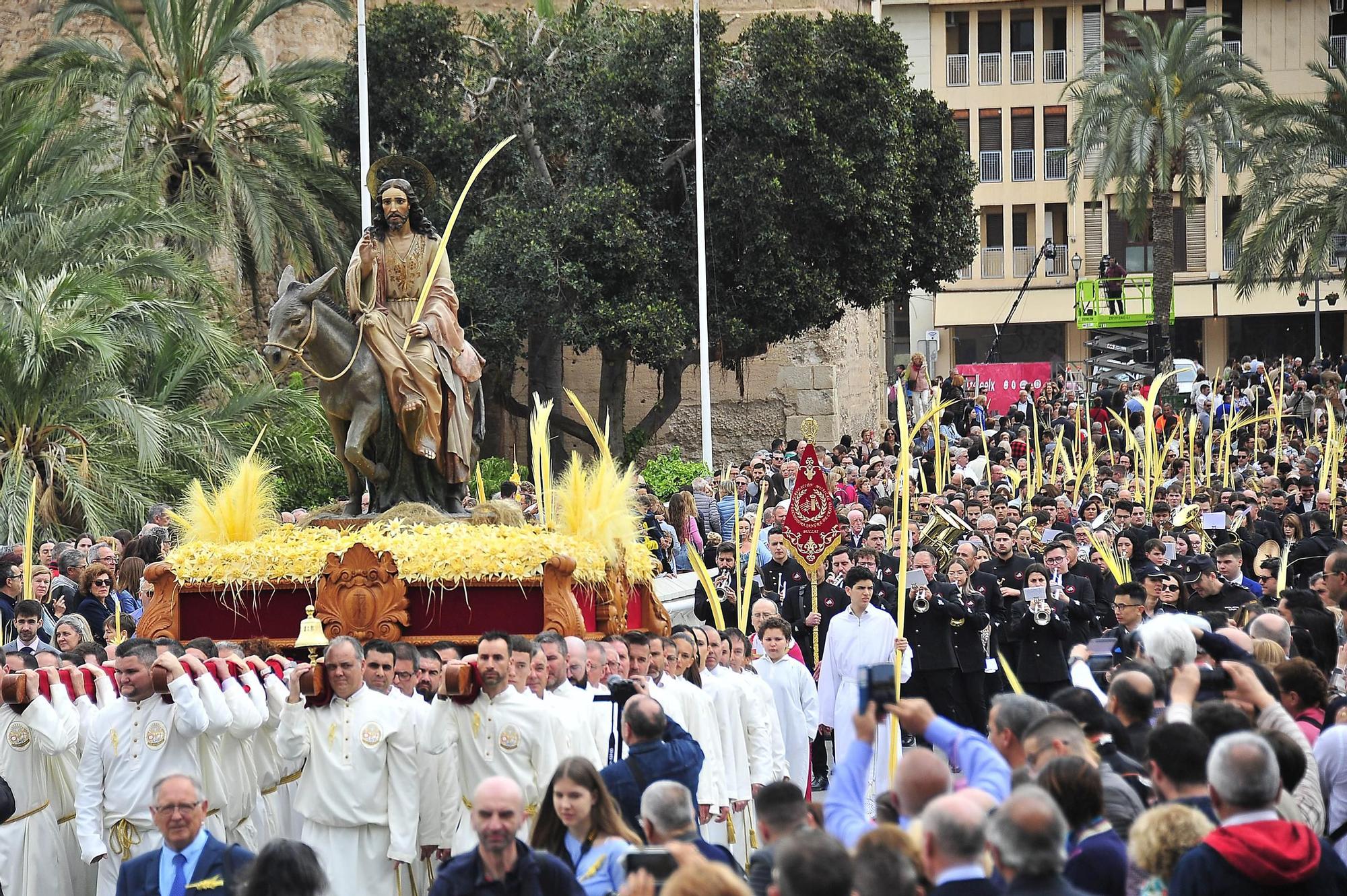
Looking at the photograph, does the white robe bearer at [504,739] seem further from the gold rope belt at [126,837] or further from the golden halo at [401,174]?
the golden halo at [401,174]

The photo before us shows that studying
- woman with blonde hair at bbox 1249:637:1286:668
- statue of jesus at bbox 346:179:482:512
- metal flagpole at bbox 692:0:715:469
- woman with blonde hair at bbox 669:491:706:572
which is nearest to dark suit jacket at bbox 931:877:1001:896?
woman with blonde hair at bbox 1249:637:1286:668

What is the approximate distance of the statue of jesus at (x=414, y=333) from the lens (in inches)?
539

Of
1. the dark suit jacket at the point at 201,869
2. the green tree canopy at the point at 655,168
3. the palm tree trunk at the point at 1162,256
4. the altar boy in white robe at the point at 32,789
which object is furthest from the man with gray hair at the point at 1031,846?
the palm tree trunk at the point at 1162,256

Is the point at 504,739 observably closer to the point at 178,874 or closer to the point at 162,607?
the point at 178,874

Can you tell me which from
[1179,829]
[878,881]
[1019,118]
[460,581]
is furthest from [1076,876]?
[1019,118]

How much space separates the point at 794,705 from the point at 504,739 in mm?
4075

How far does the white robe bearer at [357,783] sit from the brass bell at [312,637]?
165 cm

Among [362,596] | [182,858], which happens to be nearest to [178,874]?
[182,858]

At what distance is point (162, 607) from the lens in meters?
13.4

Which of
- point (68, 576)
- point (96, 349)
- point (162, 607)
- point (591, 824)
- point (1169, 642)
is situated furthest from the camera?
point (96, 349)

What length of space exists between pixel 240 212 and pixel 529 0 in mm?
10895

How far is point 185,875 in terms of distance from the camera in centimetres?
718

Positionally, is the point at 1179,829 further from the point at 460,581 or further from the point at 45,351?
the point at 45,351

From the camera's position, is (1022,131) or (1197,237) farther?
(1197,237)
